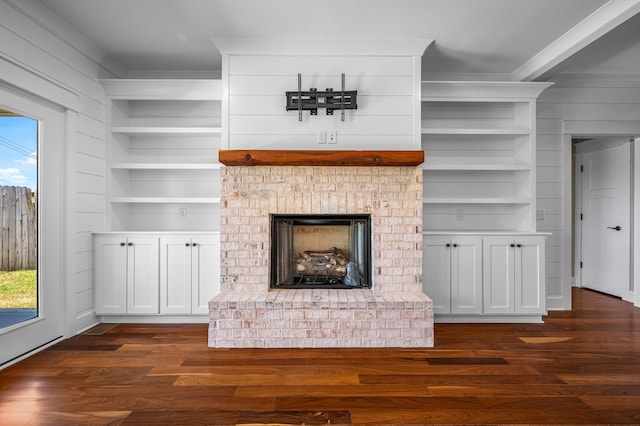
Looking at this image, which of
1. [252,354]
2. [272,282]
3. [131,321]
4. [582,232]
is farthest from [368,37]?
[582,232]

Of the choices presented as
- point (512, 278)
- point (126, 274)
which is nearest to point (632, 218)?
point (512, 278)

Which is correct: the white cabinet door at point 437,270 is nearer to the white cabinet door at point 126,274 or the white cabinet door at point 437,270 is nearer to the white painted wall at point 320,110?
the white painted wall at point 320,110

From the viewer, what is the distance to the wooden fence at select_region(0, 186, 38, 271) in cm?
247

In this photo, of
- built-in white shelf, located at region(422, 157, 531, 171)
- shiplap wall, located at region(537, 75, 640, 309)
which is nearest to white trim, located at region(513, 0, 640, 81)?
shiplap wall, located at region(537, 75, 640, 309)

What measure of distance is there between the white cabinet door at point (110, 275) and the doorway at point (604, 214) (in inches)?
217

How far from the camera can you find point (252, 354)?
2.70 meters

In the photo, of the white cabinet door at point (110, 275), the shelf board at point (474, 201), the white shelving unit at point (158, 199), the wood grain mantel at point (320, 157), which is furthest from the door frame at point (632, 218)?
the white cabinet door at point (110, 275)

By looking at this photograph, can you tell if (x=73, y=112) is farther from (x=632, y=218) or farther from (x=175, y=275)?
(x=632, y=218)

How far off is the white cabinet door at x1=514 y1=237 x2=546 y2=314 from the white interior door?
1.84 metres

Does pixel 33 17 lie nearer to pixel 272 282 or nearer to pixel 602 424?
pixel 272 282

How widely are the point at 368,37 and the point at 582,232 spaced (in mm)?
4262

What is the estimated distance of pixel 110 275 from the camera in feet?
11.0

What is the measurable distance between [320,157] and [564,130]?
9.59 ft

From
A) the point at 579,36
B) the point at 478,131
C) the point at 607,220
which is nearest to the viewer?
the point at 579,36
